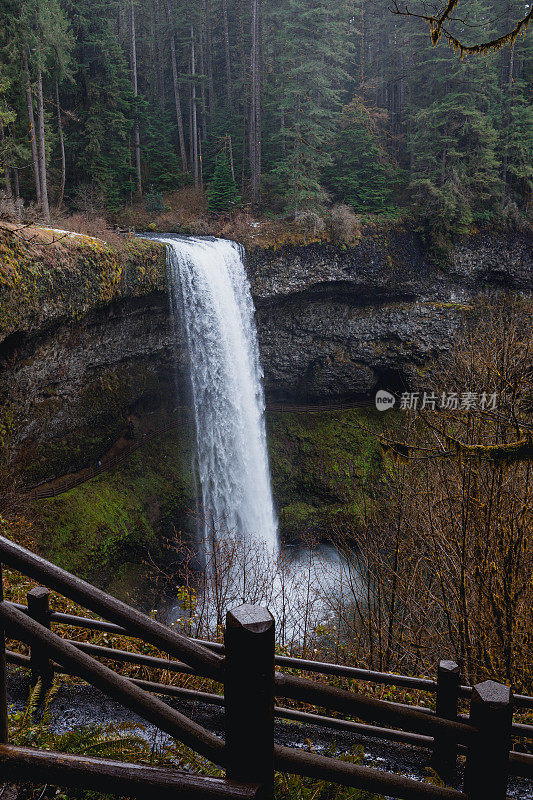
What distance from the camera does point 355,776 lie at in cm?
171

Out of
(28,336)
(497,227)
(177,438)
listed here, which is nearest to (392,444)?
(28,336)

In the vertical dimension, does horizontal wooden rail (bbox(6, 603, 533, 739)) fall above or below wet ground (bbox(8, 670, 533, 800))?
above

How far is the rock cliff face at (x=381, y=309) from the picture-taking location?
20.8 metres

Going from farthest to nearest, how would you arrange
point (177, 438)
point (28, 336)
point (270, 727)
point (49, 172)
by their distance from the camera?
point (49, 172), point (177, 438), point (28, 336), point (270, 727)

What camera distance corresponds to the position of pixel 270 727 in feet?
5.10

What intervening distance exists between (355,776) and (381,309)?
21.1 meters

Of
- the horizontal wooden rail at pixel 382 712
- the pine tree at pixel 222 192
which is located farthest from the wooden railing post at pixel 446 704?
the pine tree at pixel 222 192

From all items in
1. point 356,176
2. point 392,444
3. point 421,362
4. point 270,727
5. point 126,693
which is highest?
point 356,176

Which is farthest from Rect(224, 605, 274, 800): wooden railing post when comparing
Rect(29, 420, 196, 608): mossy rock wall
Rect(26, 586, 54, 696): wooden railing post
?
Rect(29, 420, 196, 608): mossy rock wall

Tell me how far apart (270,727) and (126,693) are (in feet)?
1.59

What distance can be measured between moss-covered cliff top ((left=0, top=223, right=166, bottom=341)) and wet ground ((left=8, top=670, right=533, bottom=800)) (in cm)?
936

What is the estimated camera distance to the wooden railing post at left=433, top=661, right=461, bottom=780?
9.64ft

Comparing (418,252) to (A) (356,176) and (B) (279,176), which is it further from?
(B) (279,176)

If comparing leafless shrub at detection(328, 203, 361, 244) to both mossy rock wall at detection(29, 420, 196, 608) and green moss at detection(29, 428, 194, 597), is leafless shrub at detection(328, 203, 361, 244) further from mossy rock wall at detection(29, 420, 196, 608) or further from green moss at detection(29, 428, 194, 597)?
green moss at detection(29, 428, 194, 597)
